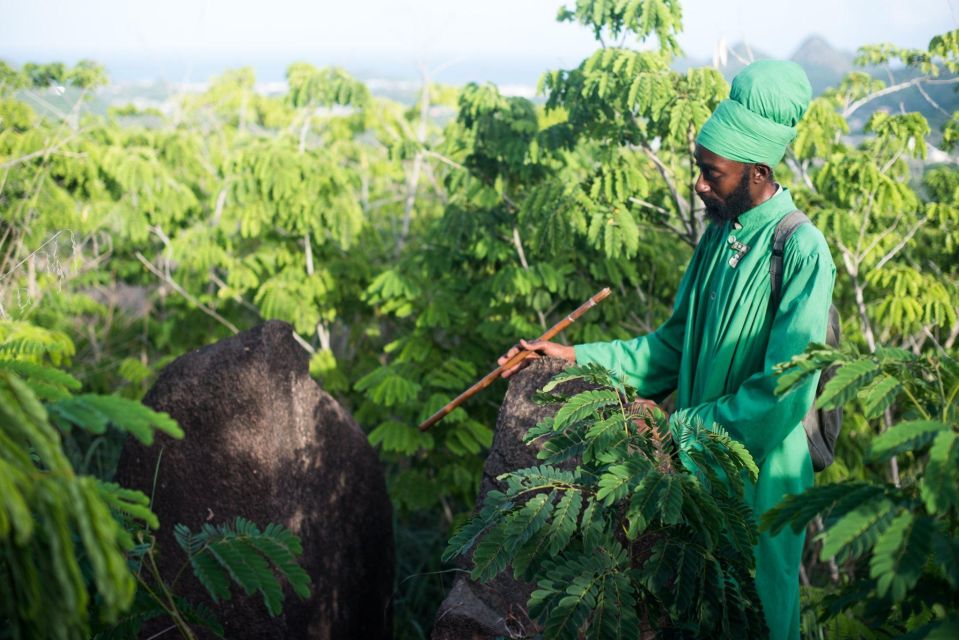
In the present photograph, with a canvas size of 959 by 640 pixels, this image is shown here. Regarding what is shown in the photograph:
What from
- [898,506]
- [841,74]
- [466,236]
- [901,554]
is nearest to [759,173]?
[898,506]

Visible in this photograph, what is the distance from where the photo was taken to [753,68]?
8.43 feet

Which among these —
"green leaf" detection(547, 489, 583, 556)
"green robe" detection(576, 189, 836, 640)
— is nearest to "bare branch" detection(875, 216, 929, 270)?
"green robe" detection(576, 189, 836, 640)

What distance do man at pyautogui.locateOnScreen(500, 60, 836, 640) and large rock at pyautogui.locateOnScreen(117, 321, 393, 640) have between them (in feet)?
5.05

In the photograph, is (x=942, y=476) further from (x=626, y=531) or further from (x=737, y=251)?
(x=737, y=251)

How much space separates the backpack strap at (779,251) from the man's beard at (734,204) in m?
0.13

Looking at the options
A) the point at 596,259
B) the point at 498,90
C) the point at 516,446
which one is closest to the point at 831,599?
the point at 516,446

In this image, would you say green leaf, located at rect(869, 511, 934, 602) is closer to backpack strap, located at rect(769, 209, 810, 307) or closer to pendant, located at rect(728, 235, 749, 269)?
backpack strap, located at rect(769, 209, 810, 307)

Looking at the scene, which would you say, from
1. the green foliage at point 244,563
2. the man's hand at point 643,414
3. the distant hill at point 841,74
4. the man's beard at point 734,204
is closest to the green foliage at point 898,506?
the man's hand at point 643,414

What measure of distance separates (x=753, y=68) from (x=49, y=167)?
513 centimetres

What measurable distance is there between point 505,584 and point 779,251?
4.21 feet

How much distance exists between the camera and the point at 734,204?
2623 mm

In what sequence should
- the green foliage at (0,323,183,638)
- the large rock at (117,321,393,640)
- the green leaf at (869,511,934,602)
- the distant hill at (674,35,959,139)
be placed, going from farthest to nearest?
1. the distant hill at (674,35,959,139)
2. the large rock at (117,321,393,640)
3. the green leaf at (869,511,934,602)
4. the green foliage at (0,323,183,638)

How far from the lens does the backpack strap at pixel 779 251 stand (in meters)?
2.49

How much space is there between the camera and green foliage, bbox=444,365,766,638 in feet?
6.62
